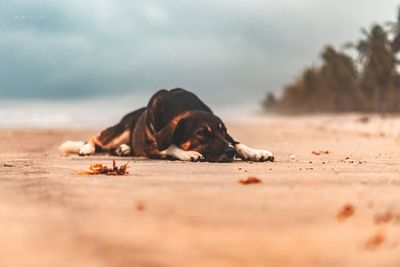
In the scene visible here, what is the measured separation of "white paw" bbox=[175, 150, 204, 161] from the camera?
22.4ft

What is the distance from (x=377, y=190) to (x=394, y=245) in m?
1.43

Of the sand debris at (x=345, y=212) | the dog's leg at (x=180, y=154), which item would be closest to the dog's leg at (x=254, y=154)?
the dog's leg at (x=180, y=154)

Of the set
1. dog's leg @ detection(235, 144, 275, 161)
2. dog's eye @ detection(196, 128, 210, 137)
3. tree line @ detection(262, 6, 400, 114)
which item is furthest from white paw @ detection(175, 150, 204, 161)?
tree line @ detection(262, 6, 400, 114)

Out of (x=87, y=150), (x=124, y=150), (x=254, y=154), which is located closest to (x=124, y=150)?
(x=124, y=150)

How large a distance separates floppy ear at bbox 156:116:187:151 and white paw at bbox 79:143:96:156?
2.37 meters

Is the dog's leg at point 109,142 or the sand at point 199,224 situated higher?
the dog's leg at point 109,142

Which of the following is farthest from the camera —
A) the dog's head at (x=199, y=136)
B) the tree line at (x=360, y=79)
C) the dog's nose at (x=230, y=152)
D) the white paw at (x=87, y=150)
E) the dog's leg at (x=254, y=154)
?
the tree line at (x=360, y=79)

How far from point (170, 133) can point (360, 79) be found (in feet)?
249

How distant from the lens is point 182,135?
730 centimetres

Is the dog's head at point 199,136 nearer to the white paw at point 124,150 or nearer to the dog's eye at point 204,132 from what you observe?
the dog's eye at point 204,132

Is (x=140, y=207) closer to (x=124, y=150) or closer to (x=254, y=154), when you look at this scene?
(x=254, y=154)

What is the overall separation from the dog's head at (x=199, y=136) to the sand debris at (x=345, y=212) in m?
3.76

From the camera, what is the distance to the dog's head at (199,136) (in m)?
6.84

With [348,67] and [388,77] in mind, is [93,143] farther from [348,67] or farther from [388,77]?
[348,67]
